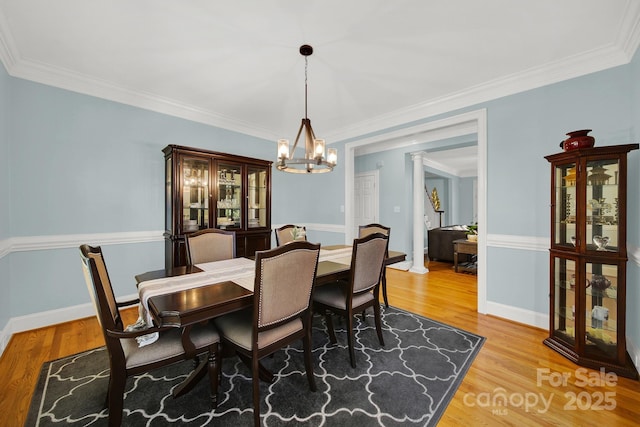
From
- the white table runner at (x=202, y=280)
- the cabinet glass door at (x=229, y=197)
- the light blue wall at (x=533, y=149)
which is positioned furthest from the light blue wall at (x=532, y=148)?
the cabinet glass door at (x=229, y=197)

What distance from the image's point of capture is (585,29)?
79.8 inches

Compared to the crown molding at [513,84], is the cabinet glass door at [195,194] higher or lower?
lower

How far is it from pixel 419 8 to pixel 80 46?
2.81m

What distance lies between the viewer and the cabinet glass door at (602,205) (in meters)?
1.97

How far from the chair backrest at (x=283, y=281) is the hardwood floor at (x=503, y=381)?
109 centimetres

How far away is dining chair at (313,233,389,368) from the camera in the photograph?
78.1 inches

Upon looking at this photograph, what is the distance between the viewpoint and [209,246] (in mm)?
2537

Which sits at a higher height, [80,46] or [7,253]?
[80,46]

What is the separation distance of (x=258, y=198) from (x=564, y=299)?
370cm

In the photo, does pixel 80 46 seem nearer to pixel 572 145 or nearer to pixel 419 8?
pixel 419 8

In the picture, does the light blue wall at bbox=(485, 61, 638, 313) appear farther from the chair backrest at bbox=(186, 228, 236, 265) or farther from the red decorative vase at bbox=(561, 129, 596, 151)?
the chair backrest at bbox=(186, 228, 236, 265)

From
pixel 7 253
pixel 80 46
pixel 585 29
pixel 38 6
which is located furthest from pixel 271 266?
pixel 585 29

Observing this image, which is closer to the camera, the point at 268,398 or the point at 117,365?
the point at 117,365

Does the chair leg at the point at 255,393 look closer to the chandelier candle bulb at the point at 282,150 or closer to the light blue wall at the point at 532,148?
the chandelier candle bulb at the point at 282,150
